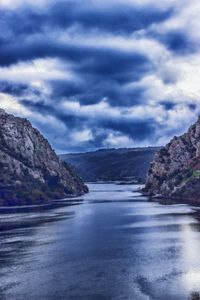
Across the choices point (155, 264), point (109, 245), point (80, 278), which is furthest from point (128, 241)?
point (80, 278)

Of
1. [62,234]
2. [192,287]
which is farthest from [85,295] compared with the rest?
[62,234]

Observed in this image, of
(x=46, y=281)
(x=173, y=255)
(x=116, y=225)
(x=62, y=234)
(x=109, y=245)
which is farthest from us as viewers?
(x=116, y=225)

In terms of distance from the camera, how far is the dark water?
79.7m

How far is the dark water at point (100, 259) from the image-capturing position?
261 ft

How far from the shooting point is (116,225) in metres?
164

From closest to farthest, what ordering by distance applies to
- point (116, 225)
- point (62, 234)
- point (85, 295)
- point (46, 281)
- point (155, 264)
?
point (85, 295), point (46, 281), point (155, 264), point (62, 234), point (116, 225)

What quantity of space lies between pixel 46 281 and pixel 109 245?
37.5 meters

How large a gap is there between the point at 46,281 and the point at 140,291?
17908mm

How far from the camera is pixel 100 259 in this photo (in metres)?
105

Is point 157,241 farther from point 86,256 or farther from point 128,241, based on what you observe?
point 86,256

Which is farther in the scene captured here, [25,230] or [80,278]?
[25,230]

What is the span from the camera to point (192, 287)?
77938 millimetres

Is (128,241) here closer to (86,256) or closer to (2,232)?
(86,256)

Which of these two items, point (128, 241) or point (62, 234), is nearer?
point (128, 241)
